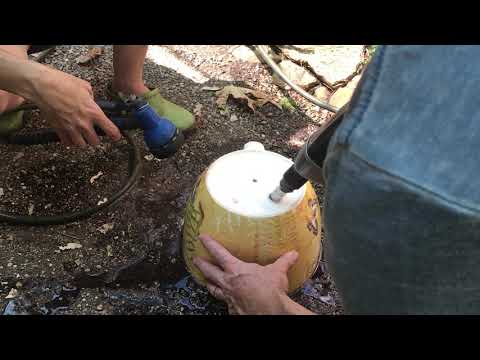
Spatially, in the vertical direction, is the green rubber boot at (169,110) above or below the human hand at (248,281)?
above

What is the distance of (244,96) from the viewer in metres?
2.82

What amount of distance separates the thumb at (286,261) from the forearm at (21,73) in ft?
3.52

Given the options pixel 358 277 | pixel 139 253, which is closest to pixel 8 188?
pixel 139 253

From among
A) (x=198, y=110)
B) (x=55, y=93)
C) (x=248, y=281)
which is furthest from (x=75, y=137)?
(x=198, y=110)

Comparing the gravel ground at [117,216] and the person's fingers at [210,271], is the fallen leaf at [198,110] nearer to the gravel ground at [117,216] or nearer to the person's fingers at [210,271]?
the gravel ground at [117,216]

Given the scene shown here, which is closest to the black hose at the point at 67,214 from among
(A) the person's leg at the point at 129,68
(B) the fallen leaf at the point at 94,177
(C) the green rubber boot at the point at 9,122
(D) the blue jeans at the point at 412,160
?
(C) the green rubber boot at the point at 9,122

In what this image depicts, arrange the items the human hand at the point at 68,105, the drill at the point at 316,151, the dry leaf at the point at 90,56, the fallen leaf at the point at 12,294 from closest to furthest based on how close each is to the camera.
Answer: the drill at the point at 316,151
the human hand at the point at 68,105
the fallen leaf at the point at 12,294
the dry leaf at the point at 90,56

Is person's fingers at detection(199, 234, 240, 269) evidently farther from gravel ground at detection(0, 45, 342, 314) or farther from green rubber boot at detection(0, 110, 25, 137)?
green rubber boot at detection(0, 110, 25, 137)

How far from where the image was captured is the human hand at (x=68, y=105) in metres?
1.77

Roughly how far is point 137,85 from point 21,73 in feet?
2.71

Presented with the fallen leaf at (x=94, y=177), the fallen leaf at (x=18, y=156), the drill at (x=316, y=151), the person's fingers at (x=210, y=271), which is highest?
the drill at (x=316, y=151)

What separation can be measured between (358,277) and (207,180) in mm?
1084

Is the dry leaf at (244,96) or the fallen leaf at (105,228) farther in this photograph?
the dry leaf at (244,96)

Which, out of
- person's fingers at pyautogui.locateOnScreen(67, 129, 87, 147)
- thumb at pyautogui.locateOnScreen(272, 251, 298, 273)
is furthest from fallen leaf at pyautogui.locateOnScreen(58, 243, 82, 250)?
→ thumb at pyautogui.locateOnScreen(272, 251, 298, 273)
